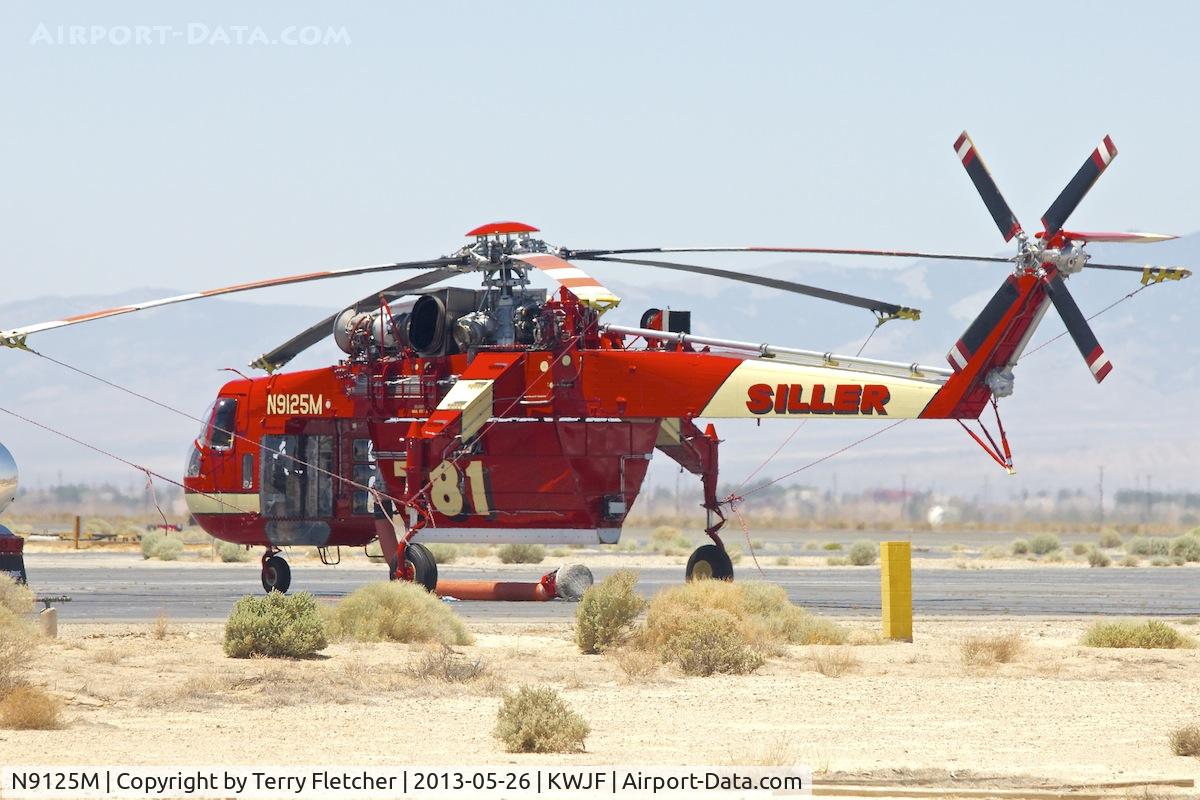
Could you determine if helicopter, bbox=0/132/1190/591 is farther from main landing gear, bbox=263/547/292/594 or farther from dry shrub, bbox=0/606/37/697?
dry shrub, bbox=0/606/37/697

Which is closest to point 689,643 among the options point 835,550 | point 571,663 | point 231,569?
point 571,663

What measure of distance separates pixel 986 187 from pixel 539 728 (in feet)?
45.5

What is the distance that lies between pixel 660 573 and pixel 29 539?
1555 inches

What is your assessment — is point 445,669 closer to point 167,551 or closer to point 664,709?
point 664,709

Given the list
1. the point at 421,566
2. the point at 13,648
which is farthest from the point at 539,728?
the point at 421,566

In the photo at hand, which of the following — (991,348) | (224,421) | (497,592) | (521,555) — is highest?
(991,348)

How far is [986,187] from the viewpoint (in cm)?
2566

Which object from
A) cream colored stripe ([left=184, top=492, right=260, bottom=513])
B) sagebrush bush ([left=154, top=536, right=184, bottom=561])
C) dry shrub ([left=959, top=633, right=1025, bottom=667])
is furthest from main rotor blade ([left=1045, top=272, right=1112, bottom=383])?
sagebrush bush ([left=154, top=536, right=184, bottom=561])

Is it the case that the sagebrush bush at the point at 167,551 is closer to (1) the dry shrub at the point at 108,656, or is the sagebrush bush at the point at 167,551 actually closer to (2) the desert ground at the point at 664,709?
(2) the desert ground at the point at 664,709

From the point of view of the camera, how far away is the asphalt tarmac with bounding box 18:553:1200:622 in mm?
30359

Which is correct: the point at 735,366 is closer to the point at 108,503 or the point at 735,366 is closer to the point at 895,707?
the point at 895,707

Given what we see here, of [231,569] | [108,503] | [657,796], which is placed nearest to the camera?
[657,796]

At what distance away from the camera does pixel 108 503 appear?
497 feet

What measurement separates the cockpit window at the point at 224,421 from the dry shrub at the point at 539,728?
1873 cm
